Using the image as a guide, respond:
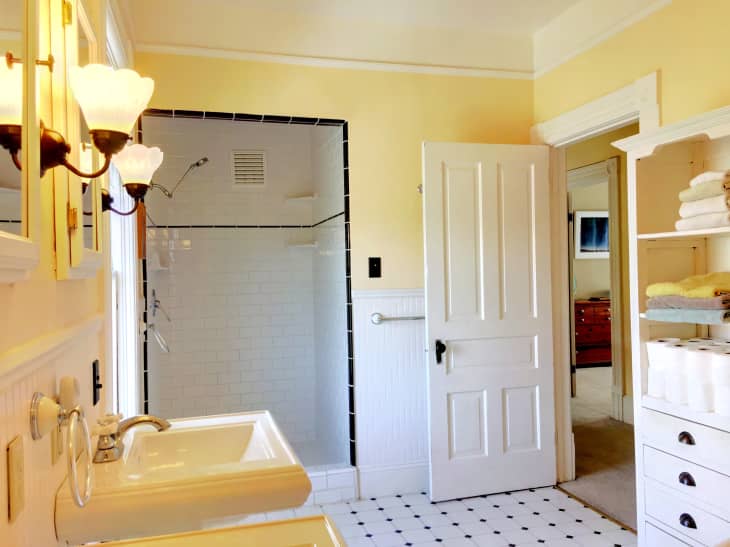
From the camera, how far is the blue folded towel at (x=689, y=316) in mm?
1988

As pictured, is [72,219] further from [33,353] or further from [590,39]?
[590,39]

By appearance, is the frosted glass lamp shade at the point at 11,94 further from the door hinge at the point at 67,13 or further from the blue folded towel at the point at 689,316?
the blue folded towel at the point at 689,316

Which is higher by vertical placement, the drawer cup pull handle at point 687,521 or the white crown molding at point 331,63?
the white crown molding at point 331,63

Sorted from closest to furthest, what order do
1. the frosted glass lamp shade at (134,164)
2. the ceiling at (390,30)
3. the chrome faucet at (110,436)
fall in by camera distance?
the chrome faucet at (110,436), the frosted glass lamp shade at (134,164), the ceiling at (390,30)

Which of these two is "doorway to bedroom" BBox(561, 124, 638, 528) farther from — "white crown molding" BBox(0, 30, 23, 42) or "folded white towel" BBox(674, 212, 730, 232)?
"white crown molding" BBox(0, 30, 23, 42)

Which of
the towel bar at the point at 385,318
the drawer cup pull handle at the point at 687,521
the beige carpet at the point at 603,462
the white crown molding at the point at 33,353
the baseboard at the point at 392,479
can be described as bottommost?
the beige carpet at the point at 603,462

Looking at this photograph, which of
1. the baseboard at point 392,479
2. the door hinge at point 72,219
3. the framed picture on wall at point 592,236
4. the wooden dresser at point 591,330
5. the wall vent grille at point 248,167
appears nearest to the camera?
the door hinge at point 72,219

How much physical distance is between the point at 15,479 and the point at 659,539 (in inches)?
91.3

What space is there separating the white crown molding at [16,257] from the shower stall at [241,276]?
9.77ft

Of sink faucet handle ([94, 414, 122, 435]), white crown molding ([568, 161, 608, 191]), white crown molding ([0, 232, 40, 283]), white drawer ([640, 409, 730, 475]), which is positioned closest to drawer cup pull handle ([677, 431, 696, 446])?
white drawer ([640, 409, 730, 475])

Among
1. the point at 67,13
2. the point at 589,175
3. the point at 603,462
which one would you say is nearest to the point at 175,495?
the point at 67,13

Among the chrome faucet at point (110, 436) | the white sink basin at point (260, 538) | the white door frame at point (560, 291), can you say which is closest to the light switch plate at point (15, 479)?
the white sink basin at point (260, 538)

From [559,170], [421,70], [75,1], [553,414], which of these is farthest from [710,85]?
[75,1]

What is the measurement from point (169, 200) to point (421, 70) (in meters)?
2.05
